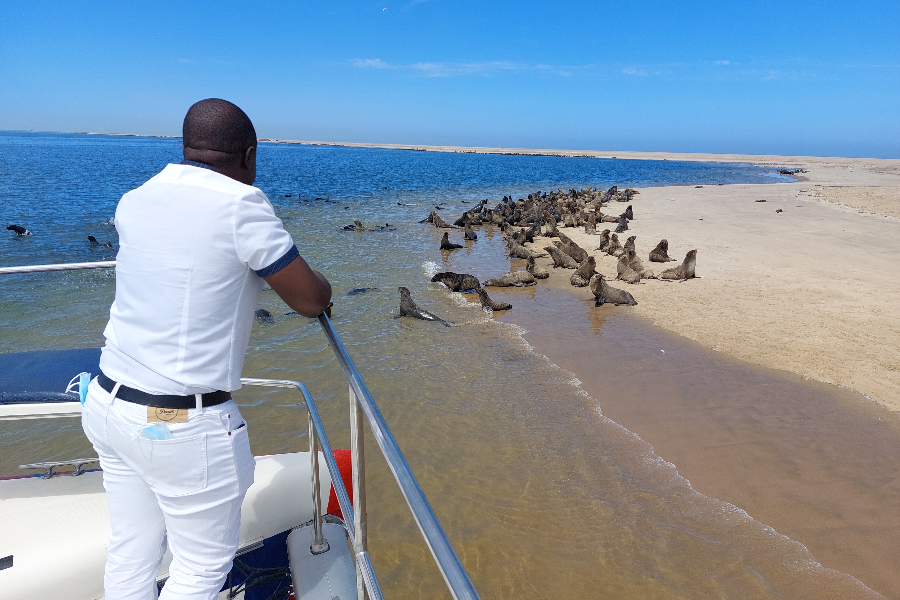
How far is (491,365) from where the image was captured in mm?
7258

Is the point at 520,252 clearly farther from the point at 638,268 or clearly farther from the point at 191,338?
the point at 191,338

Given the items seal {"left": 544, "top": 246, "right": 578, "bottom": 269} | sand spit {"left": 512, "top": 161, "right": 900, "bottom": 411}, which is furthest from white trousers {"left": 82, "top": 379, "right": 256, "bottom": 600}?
seal {"left": 544, "top": 246, "right": 578, "bottom": 269}

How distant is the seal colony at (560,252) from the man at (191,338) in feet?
25.0

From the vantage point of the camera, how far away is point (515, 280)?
11562mm

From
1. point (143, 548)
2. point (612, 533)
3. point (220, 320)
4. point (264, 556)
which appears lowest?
point (612, 533)

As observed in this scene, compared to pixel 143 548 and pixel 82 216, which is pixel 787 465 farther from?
pixel 82 216

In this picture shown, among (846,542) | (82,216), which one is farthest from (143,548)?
(82,216)

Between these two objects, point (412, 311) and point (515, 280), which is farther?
point (515, 280)

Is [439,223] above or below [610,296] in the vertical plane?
above

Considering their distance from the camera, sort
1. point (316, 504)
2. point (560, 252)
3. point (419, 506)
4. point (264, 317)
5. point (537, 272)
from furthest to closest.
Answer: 1. point (560, 252)
2. point (537, 272)
3. point (264, 317)
4. point (316, 504)
5. point (419, 506)

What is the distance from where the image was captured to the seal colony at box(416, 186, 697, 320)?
11.0m

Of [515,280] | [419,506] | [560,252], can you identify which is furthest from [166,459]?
[560,252]

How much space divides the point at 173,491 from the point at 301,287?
724mm

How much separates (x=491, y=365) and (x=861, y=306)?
21.2ft
